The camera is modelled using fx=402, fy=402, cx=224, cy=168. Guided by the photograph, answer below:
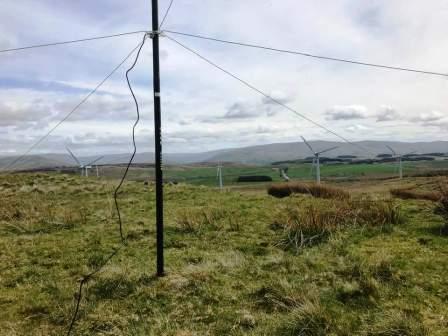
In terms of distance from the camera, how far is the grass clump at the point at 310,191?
19938 mm

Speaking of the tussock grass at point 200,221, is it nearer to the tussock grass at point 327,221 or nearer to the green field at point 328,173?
the tussock grass at point 327,221

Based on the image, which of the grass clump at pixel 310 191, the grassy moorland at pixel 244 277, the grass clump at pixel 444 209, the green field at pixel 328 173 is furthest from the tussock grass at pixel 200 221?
the green field at pixel 328 173

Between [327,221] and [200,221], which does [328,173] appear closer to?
[200,221]

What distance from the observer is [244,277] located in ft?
25.9

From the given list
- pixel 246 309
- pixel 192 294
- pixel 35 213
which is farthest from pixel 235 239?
pixel 35 213

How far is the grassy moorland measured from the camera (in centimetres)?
581

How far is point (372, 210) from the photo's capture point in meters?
12.3

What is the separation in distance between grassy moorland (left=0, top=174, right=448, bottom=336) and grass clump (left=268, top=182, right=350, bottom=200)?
5870 millimetres

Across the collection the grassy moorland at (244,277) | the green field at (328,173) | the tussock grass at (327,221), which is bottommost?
the green field at (328,173)

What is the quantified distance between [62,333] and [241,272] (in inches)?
140

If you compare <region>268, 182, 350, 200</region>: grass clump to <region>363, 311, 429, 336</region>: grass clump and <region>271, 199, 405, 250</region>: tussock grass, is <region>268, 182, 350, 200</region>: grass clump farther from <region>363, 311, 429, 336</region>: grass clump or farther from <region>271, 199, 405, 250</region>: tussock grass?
<region>363, 311, 429, 336</region>: grass clump

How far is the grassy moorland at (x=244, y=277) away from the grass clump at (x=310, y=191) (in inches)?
231

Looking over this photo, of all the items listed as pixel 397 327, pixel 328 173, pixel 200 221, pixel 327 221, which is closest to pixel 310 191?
pixel 200 221

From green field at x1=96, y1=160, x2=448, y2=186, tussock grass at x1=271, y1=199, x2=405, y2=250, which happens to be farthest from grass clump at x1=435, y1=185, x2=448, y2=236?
green field at x1=96, y1=160, x2=448, y2=186
